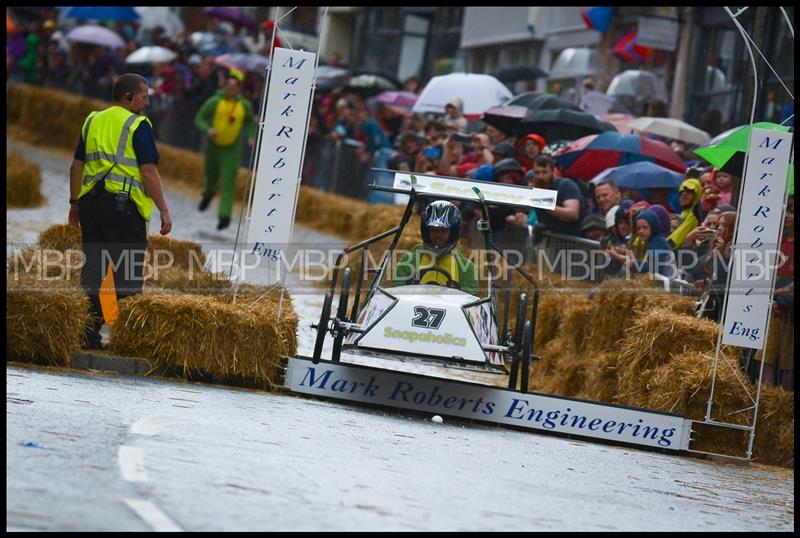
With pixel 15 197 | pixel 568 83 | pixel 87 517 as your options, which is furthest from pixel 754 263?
pixel 568 83

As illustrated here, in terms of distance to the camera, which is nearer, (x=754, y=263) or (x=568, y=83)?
(x=754, y=263)

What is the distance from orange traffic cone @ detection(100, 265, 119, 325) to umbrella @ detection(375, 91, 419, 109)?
1611cm

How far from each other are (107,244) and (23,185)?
1483 cm

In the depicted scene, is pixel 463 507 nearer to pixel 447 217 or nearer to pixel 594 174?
pixel 447 217

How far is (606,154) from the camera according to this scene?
19.3m

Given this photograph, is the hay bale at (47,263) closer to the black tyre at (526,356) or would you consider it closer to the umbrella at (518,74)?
the black tyre at (526,356)

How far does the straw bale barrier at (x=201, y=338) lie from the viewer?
13.0 m

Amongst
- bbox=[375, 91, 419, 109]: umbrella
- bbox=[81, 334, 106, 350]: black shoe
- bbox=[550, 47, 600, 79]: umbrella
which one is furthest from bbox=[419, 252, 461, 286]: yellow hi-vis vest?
bbox=[550, 47, 600, 79]: umbrella

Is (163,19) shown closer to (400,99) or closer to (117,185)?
(400,99)

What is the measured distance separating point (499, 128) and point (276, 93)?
8.79m

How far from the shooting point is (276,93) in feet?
44.5

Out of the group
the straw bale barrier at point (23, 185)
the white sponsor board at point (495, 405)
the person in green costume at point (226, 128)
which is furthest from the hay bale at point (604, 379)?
the straw bale barrier at point (23, 185)

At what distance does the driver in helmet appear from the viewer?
1364cm

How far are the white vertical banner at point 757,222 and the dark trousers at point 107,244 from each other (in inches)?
192
